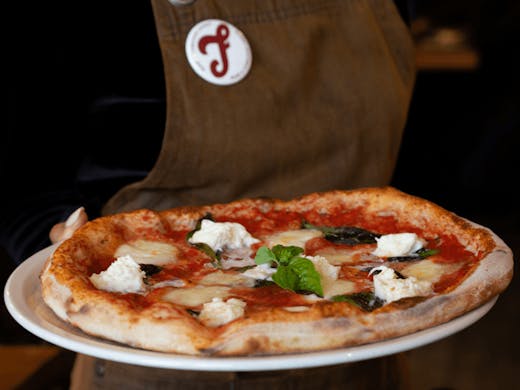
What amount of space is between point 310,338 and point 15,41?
98cm

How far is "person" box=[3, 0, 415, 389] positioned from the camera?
1637 mm

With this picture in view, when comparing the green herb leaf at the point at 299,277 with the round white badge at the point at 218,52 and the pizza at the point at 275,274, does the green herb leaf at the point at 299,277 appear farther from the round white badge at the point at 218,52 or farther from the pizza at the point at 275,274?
the round white badge at the point at 218,52

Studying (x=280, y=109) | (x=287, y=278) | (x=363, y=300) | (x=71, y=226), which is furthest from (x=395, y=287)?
(x=280, y=109)

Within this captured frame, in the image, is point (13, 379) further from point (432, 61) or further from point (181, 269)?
point (432, 61)

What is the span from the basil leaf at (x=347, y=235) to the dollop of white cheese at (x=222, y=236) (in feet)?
0.45

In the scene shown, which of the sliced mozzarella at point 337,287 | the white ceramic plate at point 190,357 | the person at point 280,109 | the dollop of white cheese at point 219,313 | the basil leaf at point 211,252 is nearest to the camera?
the white ceramic plate at point 190,357

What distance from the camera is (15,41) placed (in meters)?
1.64

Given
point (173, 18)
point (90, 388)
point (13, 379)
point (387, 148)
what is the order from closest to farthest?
point (90, 388) < point (173, 18) < point (387, 148) < point (13, 379)

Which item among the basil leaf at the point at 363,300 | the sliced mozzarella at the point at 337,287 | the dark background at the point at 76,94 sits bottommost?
the sliced mozzarella at the point at 337,287

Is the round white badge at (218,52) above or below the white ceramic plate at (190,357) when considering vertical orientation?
above

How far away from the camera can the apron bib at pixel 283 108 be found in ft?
5.38

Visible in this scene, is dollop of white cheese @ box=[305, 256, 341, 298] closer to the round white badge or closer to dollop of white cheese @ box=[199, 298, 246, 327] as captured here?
dollop of white cheese @ box=[199, 298, 246, 327]

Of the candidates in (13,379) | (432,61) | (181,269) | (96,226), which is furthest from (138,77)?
(432,61)

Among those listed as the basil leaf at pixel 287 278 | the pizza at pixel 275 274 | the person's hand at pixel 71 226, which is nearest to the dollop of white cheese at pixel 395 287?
the pizza at pixel 275 274
